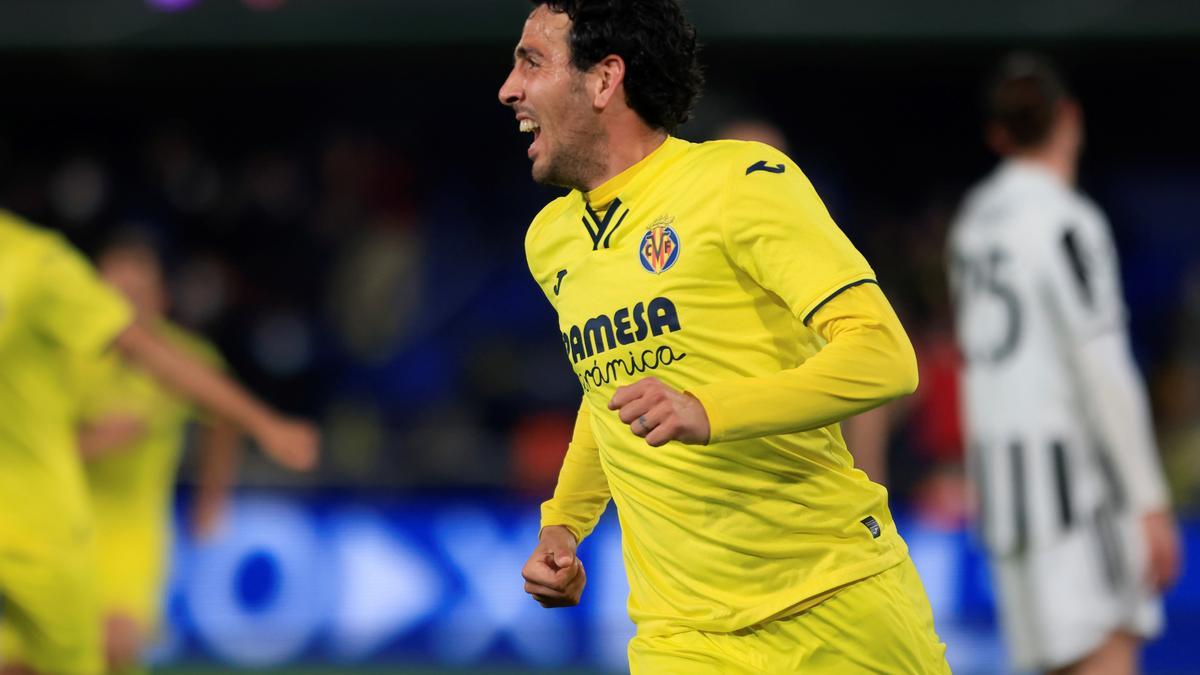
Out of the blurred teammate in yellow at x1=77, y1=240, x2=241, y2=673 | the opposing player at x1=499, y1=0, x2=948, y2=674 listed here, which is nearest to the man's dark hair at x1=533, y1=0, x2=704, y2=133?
the opposing player at x1=499, y1=0, x2=948, y2=674

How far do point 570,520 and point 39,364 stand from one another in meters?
2.40

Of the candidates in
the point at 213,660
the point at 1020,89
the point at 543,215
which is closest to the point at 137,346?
the point at 543,215

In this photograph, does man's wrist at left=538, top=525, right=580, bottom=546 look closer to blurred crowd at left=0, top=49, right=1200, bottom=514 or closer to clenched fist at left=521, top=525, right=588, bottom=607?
clenched fist at left=521, top=525, right=588, bottom=607

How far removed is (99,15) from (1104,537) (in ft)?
30.4

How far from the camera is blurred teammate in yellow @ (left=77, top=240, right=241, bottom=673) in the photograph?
7691mm

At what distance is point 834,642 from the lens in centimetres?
350

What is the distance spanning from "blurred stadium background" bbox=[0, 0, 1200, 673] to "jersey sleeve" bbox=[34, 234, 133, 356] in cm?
449

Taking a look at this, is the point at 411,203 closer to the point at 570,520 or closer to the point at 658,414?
the point at 570,520

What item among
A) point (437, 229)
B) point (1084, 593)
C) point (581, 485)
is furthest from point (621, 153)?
point (437, 229)

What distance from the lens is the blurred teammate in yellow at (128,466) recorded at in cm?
769

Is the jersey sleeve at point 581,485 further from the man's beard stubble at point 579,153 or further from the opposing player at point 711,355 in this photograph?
the man's beard stubble at point 579,153

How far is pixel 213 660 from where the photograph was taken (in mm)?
9914

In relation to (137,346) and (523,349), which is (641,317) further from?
(523,349)

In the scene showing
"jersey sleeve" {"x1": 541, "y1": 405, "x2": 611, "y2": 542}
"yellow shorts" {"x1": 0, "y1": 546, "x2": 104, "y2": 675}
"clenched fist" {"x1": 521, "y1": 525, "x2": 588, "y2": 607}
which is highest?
"jersey sleeve" {"x1": 541, "y1": 405, "x2": 611, "y2": 542}
